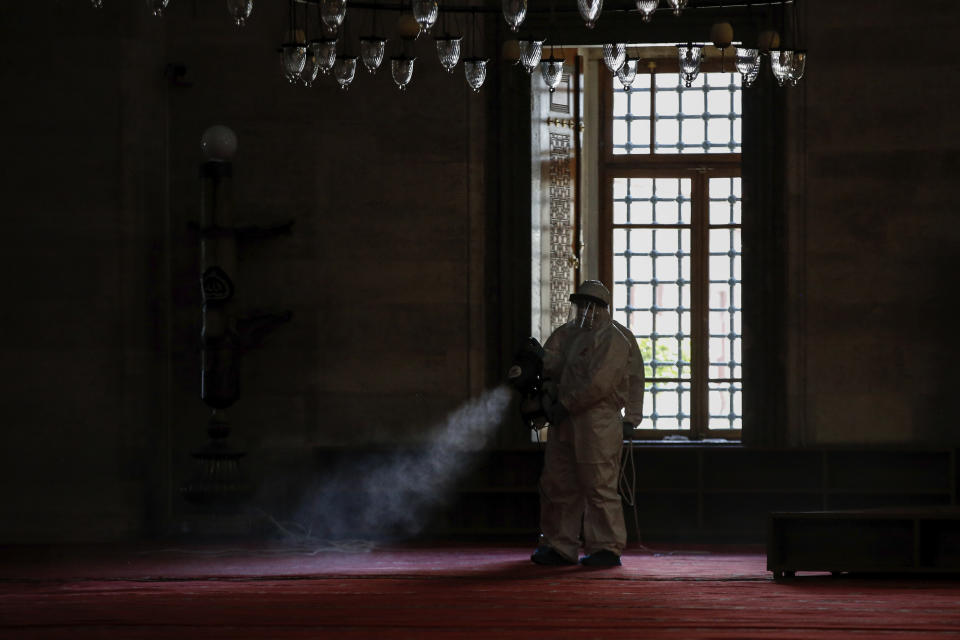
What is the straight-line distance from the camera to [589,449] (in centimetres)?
851

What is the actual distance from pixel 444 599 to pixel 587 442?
200cm

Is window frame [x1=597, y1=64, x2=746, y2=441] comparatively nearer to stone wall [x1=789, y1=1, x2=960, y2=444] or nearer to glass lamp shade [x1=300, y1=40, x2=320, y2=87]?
stone wall [x1=789, y1=1, x2=960, y2=444]

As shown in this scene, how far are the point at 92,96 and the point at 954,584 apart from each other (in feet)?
23.1

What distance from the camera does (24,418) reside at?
1050cm

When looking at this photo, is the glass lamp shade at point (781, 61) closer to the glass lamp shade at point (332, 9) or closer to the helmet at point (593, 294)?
the helmet at point (593, 294)

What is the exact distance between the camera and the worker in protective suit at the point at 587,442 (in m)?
8.53

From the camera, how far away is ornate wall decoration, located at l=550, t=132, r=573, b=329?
1158 cm

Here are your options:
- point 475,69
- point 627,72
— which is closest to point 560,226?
point 627,72

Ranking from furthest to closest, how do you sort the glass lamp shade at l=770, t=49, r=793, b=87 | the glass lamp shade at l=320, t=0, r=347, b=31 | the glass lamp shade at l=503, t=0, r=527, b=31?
the glass lamp shade at l=770, t=49, r=793, b=87 < the glass lamp shade at l=320, t=0, r=347, b=31 < the glass lamp shade at l=503, t=0, r=527, b=31

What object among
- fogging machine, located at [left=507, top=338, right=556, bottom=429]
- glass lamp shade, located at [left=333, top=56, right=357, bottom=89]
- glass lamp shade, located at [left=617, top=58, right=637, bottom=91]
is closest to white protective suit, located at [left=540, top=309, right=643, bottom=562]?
fogging machine, located at [left=507, top=338, right=556, bottom=429]

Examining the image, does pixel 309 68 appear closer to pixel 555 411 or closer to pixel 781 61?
pixel 555 411

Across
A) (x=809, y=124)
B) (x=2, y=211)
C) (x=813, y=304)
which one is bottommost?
(x=813, y=304)

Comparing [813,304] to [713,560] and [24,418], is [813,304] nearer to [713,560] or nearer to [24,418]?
[713,560]

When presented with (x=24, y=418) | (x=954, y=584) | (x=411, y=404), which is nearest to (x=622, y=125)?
(x=411, y=404)
